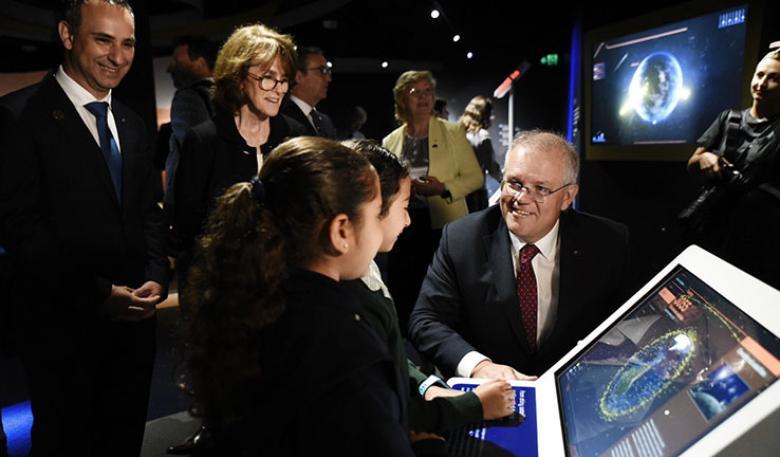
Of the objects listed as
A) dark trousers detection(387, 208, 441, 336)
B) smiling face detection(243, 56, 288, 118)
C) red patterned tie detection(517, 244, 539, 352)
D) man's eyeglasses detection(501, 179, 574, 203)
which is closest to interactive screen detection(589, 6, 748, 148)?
dark trousers detection(387, 208, 441, 336)

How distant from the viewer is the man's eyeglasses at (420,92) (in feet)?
10.6

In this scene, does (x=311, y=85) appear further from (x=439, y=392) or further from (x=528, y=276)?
(x=439, y=392)

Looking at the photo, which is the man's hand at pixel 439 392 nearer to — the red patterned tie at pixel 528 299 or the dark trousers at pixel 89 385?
the red patterned tie at pixel 528 299

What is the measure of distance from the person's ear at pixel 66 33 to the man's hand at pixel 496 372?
1573 mm

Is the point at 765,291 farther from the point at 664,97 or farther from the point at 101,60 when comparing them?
the point at 664,97

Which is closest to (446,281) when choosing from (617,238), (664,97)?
(617,238)

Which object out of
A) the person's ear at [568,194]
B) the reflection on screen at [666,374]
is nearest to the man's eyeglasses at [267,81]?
the person's ear at [568,194]

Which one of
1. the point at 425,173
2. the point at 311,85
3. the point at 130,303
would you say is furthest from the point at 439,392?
the point at 425,173

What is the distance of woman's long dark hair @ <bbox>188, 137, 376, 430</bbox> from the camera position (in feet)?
2.84

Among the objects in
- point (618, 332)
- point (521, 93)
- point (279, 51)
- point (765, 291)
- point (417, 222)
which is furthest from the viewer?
point (521, 93)

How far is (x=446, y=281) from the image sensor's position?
5.68 feet

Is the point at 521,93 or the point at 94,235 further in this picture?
the point at 521,93

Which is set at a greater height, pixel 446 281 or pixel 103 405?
pixel 446 281

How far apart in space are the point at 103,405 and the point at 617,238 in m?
1.78
